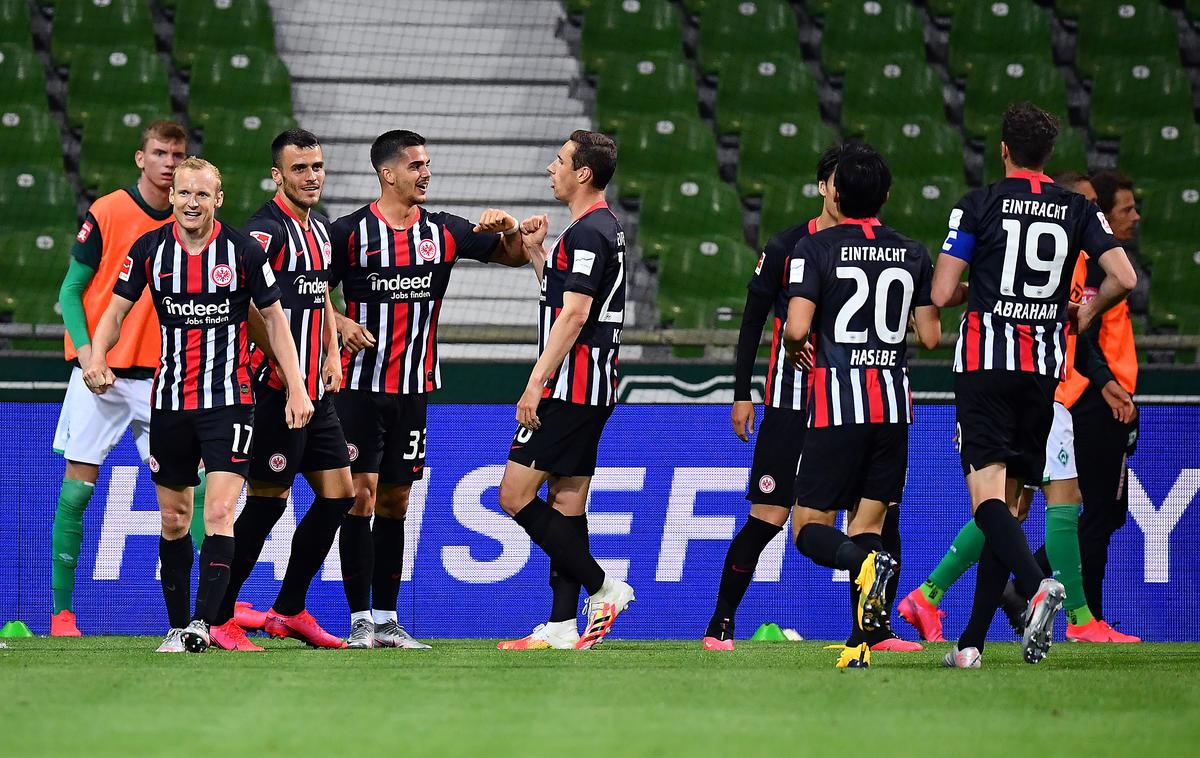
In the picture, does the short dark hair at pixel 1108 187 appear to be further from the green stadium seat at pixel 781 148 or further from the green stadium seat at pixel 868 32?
the green stadium seat at pixel 868 32

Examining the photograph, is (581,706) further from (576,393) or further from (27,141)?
(27,141)

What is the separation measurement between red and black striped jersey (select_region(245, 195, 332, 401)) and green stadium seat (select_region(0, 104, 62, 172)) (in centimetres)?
512

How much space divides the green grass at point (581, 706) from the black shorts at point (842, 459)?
572 mm

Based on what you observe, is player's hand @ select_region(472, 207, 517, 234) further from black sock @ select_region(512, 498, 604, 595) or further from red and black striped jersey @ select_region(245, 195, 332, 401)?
black sock @ select_region(512, 498, 604, 595)

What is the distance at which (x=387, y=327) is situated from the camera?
6566 millimetres

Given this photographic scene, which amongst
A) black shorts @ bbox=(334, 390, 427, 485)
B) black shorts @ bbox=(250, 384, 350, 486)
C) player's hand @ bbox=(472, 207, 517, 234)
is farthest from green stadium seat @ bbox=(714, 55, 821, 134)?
black shorts @ bbox=(250, 384, 350, 486)

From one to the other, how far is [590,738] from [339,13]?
10.6 metres

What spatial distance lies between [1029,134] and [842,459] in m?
1.27

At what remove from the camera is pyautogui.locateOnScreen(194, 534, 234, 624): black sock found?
5824 millimetres

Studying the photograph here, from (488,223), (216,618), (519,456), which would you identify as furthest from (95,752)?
(488,223)

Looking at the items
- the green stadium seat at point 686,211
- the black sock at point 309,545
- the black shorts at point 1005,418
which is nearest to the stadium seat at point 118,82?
the green stadium seat at point 686,211

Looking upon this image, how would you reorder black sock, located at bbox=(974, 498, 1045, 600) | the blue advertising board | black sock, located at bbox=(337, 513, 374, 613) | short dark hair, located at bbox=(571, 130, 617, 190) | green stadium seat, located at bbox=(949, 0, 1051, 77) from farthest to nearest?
green stadium seat, located at bbox=(949, 0, 1051, 77) < the blue advertising board < black sock, located at bbox=(337, 513, 374, 613) < short dark hair, located at bbox=(571, 130, 617, 190) < black sock, located at bbox=(974, 498, 1045, 600)

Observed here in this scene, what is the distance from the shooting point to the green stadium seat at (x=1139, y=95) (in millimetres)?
12484

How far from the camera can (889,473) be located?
222 inches
